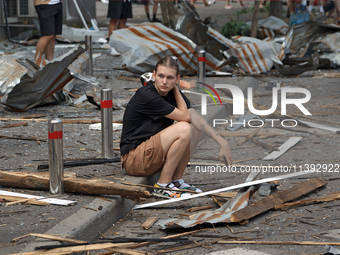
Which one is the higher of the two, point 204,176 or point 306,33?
point 306,33

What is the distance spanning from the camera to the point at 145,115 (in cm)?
486

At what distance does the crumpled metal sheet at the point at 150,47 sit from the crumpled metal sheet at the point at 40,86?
2.38 metres

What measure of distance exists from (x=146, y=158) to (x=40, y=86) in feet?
11.5

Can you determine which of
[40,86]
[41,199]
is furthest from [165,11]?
[41,199]

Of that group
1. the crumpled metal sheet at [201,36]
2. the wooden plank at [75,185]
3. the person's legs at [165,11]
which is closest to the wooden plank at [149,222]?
the wooden plank at [75,185]

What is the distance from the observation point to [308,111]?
8.18 meters

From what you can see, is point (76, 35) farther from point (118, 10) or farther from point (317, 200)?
point (317, 200)

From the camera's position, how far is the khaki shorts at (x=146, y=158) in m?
4.71

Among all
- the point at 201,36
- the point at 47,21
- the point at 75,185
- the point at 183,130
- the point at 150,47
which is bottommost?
the point at 75,185

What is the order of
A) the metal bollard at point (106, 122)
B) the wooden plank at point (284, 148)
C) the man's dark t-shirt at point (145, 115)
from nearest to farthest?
the man's dark t-shirt at point (145, 115), the metal bollard at point (106, 122), the wooden plank at point (284, 148)

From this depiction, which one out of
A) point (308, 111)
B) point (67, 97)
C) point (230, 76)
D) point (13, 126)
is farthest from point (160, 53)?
point (13, 126)

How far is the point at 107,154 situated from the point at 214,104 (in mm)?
2958

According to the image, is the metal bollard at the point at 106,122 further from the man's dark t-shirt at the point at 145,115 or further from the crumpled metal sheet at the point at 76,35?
the crumpled metal sheet at the point at 76,35

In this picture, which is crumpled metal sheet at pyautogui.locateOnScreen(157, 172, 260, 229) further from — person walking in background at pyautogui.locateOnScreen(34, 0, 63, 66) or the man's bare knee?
person walking in background at pyautogui.locateOnScreen(34, 0, 63, 66)
